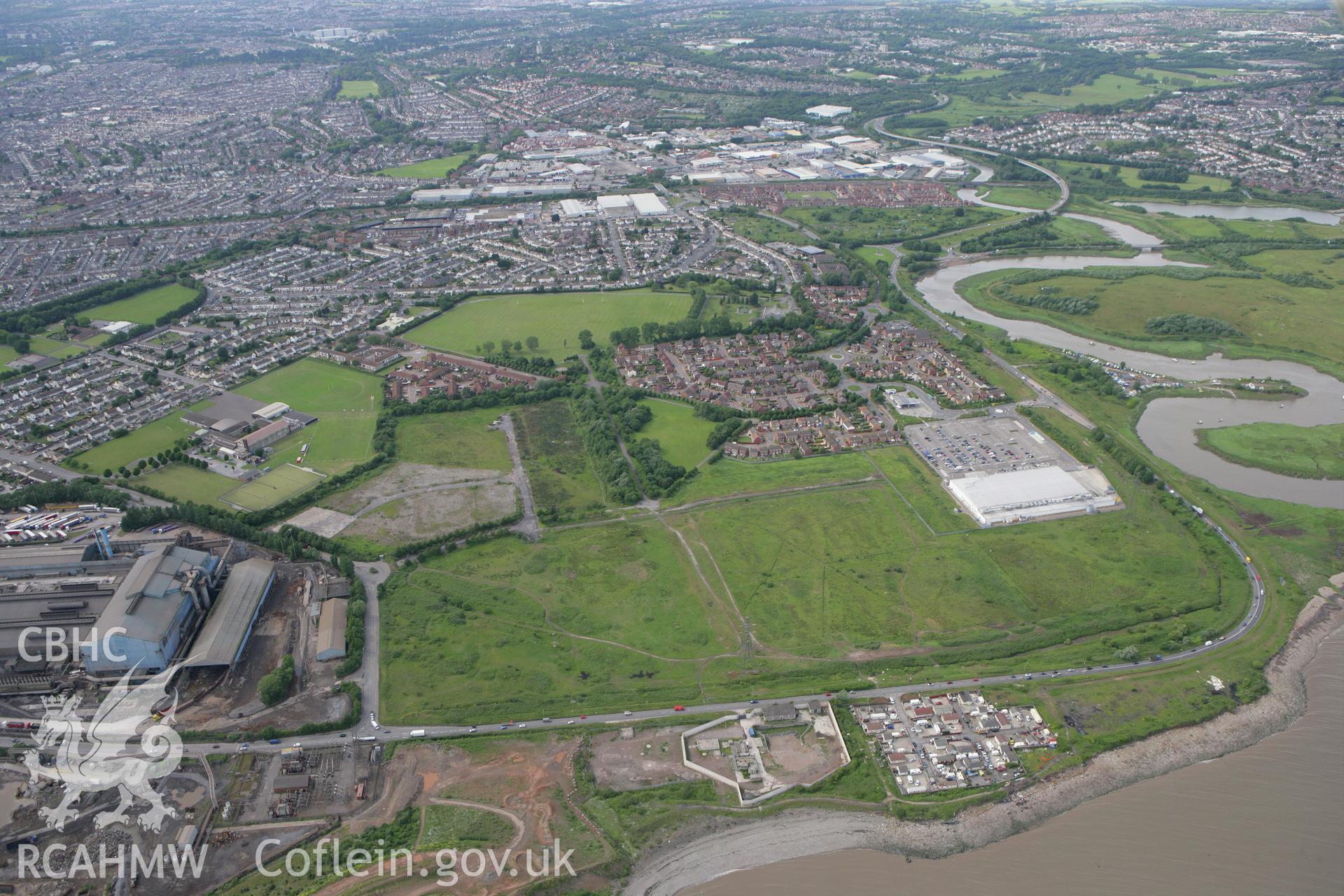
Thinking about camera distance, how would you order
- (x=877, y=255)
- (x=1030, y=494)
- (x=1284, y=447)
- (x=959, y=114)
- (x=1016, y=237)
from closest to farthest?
1. (x=1030, y=494)
2. (x=1284, y=447)
3. (x=877, y=255)
4. (x=1016, y=237)
5. (x=959, y=114)

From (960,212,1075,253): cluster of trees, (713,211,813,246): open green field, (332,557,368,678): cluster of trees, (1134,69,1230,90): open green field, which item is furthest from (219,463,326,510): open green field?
(1134,69,1230,90): open green field

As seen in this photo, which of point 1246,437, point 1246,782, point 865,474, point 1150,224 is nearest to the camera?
point 1246,782

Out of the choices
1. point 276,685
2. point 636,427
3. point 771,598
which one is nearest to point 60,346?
point 636,427

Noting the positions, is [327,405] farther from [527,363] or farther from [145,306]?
[145,306]

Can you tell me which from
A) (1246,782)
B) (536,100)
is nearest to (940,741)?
(1246,782)

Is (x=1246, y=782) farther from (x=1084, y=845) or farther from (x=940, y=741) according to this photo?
(x=940, y=741)


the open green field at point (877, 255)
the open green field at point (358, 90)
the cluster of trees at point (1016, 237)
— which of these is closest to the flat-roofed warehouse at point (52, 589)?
the open green field at point (877, 255)
